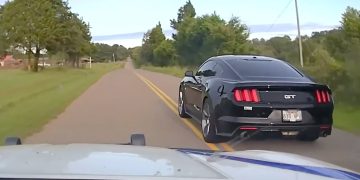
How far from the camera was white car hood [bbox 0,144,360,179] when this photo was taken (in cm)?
259

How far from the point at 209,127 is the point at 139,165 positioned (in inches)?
283

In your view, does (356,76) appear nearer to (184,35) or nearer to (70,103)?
(70,103)

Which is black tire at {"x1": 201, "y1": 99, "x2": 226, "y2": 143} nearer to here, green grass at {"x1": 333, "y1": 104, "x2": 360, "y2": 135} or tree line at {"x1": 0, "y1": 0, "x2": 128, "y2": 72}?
green grass at {"x1": 333, "y1": 104, "x2": 360, "y2": 135}

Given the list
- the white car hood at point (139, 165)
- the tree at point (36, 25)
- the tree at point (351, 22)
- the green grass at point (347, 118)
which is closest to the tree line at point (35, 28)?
the tree at point (36, 25)

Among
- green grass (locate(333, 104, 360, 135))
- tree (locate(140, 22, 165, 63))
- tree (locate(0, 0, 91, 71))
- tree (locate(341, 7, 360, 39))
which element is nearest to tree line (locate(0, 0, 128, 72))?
tree (locate(0, 0, 91, 71))

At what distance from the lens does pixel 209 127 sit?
32.7 feet

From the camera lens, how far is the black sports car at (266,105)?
30.0ft

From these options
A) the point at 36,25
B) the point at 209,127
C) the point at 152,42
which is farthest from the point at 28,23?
the point at 152,42

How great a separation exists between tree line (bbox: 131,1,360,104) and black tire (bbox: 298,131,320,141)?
22.3 ft

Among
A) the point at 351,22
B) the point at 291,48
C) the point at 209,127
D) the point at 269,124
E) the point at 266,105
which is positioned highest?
the point at 351,22

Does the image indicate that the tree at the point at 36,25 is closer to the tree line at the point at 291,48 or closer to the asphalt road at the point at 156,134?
the tree line at the point at 291,48

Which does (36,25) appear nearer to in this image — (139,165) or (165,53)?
(165,53)

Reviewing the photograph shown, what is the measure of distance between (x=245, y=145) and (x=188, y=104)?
3271 millimetres

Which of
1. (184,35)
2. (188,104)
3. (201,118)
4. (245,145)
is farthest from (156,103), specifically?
(184,35)
